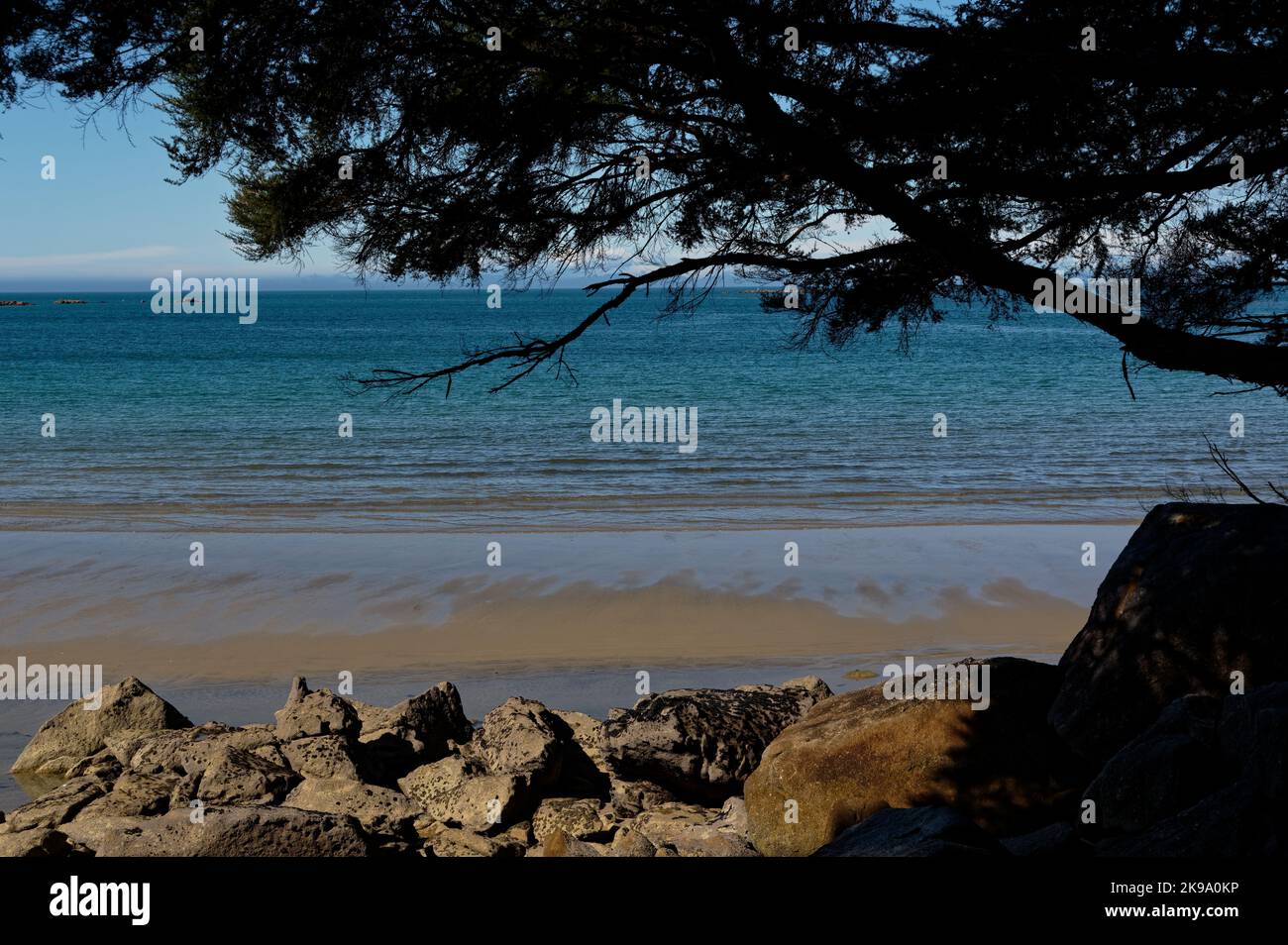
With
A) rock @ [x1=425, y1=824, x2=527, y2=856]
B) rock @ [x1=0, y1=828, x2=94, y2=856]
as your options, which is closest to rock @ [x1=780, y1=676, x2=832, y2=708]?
rock @ [x1=425, y1=824, x2=527, y2=856]

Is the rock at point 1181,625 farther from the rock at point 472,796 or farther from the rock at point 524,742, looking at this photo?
the rock at point 472,796

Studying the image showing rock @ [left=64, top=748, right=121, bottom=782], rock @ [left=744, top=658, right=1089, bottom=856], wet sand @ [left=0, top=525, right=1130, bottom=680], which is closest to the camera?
rock @ [left=744, top=658, right=1089, bottom=856]

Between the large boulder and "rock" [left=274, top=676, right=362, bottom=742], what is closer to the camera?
the large boulder

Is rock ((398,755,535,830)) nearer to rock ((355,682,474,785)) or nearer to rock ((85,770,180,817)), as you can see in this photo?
rock ((355,682,474,785))

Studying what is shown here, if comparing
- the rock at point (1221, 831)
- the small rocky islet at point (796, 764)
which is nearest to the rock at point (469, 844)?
the small rocky islet at point (796, 764)

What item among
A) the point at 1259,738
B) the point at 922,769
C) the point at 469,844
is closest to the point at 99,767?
the point at 469,844

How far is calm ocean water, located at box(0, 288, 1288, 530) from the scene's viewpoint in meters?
17.0

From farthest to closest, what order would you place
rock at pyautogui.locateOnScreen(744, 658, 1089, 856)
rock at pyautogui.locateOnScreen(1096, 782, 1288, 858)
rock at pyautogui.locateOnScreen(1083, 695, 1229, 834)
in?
rock at pyautogui.locateOnScreen(744, 658, 1089, 856) < rock at pyautogui.locateOnScreen(1083, 695, 1229, 834) < rock at pyautogui.locateOnScreen(1096, 782, 1288, 858)

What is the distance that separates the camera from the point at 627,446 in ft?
78.0

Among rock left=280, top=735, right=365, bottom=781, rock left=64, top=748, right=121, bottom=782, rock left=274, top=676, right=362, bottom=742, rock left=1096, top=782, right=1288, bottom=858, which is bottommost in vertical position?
rock left=64, top=748, right=121, bottom=782

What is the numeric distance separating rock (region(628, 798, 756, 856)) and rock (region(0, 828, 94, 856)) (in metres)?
2.80

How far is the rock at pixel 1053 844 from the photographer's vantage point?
4.46 meters
